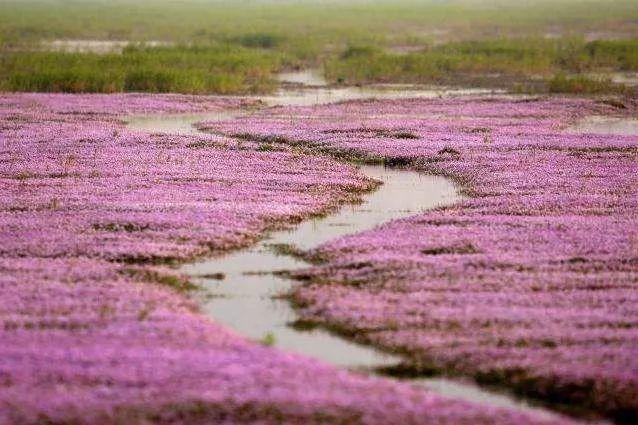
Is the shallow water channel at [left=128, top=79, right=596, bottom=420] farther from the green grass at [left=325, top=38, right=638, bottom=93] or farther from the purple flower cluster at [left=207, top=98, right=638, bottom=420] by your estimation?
the green grass at [left=325, top=38, right=638, bottom=93]

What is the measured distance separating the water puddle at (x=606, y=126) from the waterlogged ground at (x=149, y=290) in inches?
460

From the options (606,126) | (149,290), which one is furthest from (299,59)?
(149,290)

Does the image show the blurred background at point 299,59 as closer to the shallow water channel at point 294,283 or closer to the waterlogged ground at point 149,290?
the waterlogged ground at point 149,290

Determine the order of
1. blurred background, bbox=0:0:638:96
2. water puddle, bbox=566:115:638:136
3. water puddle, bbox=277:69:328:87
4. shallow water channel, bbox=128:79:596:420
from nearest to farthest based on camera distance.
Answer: shallow water channel, bbox=128:79:596:420, water puddle, bbox=566:115:638:136, blurred background, bbox=0:0:638:96, water puddle, bbox=277:69:328:87

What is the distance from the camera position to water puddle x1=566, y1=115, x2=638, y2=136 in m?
38.0

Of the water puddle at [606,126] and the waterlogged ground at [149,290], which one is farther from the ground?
the water puddle at [606,126]

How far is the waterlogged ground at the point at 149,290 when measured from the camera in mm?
12320

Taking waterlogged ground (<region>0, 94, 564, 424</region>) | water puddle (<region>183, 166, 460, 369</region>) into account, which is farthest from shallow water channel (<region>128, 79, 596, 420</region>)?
waterlogged ground (<region>0, 94, 564, 424</region>)

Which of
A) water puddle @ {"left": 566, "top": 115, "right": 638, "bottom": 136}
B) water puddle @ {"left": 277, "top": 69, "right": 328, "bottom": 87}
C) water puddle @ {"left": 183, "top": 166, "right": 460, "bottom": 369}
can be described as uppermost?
water puddle @ {"left": 566, "top": 115, "right": 638, "bottom": 136}

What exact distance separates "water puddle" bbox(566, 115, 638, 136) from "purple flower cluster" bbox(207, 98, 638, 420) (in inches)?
209

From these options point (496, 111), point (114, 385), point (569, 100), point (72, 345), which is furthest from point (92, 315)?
point (569, 100)

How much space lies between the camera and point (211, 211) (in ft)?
74.4

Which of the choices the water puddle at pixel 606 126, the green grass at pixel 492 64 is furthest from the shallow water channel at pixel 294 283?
the green grass at pixel 492 64

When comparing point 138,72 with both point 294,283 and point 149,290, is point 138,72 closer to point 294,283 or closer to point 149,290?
point 294,283
